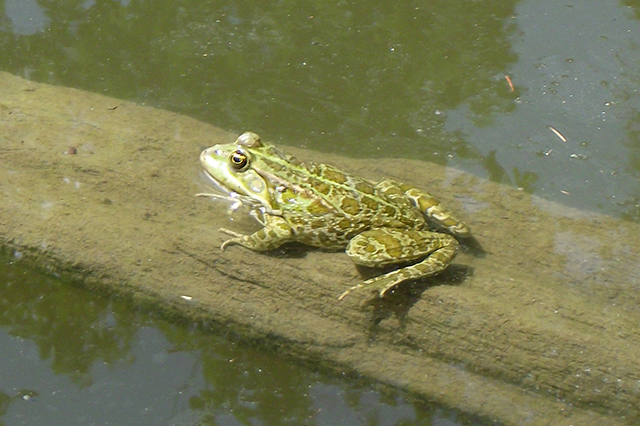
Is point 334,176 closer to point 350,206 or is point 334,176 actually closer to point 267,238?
point 350,206

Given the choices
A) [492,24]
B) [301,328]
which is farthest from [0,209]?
[492,24]

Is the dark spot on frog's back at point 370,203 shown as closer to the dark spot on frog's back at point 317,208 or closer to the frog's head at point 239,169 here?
the dark spot on frog's back at point 317,208

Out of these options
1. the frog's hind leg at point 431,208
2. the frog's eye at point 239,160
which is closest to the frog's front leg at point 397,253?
the frog's hind leg at point 431,208

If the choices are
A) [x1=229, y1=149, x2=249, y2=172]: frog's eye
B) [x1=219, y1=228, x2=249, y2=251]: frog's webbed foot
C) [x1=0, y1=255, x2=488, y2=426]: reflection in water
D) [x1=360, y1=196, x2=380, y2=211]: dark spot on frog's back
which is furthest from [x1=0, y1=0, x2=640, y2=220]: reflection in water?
[x1=0, y1=255, x2=488, y2=426]: reflection in water

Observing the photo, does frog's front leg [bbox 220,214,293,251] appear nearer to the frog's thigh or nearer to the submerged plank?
the submerged plank

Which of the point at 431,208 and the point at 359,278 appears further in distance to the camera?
the point at 431,208

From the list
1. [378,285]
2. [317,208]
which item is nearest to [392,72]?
[317,208]
